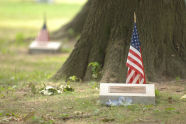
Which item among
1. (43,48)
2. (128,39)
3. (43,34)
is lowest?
(128,39)

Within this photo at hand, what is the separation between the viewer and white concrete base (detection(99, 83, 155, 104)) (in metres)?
7.31

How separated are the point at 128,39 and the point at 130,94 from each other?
195 centimetres

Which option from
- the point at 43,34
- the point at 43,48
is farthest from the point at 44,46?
the point at 43,34

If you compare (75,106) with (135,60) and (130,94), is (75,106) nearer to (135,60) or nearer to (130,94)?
(130,94)

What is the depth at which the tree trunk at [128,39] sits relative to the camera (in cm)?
895

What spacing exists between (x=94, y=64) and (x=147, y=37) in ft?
4.07

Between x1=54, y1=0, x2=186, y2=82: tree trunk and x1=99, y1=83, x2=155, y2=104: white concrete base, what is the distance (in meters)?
1.15

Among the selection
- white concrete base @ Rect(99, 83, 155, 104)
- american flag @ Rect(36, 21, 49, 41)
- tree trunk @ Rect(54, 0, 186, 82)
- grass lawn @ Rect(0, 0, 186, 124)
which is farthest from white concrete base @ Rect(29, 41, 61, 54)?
white concrete base @ Rect(99, 83, 155, 104)

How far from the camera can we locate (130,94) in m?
7.32

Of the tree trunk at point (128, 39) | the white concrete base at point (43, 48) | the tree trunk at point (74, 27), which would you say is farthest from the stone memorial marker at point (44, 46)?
the tree trunk at point (128, 39)

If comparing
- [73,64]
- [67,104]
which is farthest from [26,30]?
[67,104]

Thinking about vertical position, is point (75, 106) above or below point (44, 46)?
below

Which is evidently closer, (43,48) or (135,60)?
(135,60)

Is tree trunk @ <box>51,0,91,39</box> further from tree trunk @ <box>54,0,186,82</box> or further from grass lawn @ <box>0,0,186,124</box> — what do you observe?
tree trunk @ <box>54,0,186,82</box>
